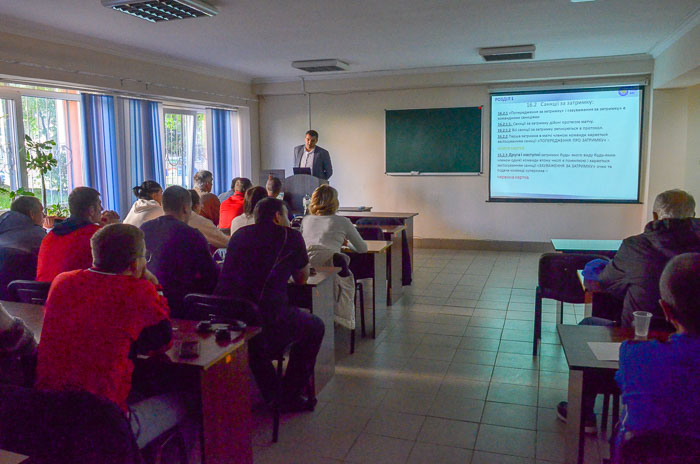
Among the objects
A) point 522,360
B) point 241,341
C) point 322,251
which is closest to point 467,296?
point 522,360

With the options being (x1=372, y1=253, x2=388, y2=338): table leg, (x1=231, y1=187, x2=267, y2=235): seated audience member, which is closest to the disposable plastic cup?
(x1=372, y1=253, x2=388, y2=338): table leg

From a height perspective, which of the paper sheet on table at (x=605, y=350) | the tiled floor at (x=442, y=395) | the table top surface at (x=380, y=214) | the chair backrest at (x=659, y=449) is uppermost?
the table top surface at (x=380, y=214)

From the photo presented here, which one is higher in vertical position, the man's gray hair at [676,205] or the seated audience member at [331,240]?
the man's gray hair at [676,205]

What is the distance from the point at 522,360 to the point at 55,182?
5615 mm

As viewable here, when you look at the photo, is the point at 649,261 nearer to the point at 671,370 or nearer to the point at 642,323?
the point at 642,323

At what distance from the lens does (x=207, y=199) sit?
5.49 meters

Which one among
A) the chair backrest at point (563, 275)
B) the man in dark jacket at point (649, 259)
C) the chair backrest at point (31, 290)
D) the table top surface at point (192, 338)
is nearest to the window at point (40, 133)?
the chair backrest at point (31, 290)

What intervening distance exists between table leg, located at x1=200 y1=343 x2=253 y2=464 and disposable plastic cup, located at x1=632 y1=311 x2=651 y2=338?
1.64 meters

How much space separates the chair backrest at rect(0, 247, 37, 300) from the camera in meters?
3.32

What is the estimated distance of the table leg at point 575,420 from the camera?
2.08 meters

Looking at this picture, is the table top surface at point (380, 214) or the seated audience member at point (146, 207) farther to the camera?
the table top surface at point (380, 214)

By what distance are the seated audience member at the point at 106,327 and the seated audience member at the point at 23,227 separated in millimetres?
1780

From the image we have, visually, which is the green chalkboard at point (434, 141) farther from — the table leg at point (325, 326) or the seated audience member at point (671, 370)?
the seated audience member at point (671, 370)

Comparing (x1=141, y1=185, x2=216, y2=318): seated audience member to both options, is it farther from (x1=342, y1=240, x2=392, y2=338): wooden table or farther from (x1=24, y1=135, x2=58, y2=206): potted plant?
(x1=24, y1=135, x2=58, y2=206): potted plant
